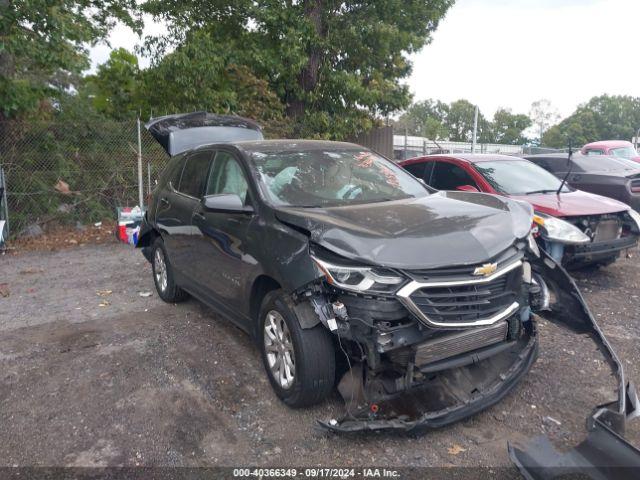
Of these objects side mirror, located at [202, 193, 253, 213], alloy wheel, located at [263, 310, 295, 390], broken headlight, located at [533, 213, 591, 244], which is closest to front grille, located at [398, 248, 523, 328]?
alloy wheel, located at [263, 310, 295, 390]

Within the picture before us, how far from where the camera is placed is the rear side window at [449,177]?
690cm

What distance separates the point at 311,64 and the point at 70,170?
622 centimetres

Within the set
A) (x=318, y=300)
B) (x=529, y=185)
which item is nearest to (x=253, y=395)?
(x=318, y=300)

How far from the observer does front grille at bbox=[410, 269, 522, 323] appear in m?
3.00

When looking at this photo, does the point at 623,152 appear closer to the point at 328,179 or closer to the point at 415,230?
the point at 328,179

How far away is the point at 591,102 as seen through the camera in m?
80.7

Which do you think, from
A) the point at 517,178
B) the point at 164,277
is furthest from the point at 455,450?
the point at 517,178

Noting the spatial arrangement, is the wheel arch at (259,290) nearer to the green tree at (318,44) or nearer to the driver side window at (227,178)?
the driver side window at (227,178)

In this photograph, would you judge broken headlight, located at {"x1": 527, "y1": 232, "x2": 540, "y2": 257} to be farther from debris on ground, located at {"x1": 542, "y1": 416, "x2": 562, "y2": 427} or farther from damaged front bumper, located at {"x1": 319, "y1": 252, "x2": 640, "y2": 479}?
debris on ground, located at {"x1": 542, "y1": 416, "x2": 562, "y2": 427}

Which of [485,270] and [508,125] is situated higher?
[508,125]

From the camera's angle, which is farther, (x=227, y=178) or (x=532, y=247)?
(x=227, y=178)

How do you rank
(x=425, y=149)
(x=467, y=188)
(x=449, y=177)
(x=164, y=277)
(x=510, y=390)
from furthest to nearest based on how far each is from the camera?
1. (x=425, y=149)
2. (x=449, y=177)
3. (x=467, y=188)
4. (x=164, y=277)
5. (x=510, y=390)

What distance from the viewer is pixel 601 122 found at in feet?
249

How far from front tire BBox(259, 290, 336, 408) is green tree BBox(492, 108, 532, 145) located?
83.4 metres
